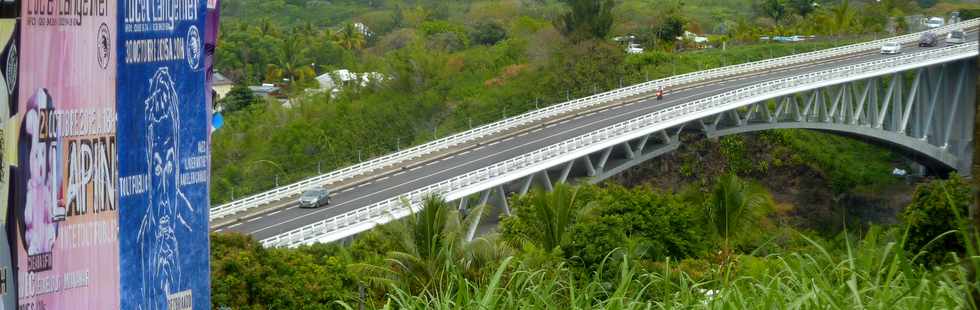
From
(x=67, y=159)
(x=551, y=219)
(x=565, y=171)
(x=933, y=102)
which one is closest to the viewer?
(x=67, y=159)

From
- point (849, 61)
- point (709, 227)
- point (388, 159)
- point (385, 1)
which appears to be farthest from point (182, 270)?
point (385, 1)

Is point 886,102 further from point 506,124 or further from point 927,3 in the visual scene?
point 927,3

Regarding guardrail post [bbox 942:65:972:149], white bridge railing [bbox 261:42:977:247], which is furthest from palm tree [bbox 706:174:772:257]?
guardrail post [bbox 942:65:972:149]

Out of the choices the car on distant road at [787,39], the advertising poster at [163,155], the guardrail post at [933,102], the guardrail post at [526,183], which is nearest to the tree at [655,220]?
the guardrail post at [526,183]

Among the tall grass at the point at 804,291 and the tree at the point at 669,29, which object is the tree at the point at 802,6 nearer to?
the tree at the point at 669,29

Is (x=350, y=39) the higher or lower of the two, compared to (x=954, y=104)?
lower

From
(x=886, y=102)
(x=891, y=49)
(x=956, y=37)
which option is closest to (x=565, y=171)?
(x=886, y=102)

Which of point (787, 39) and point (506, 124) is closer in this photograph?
point (506, 124)
